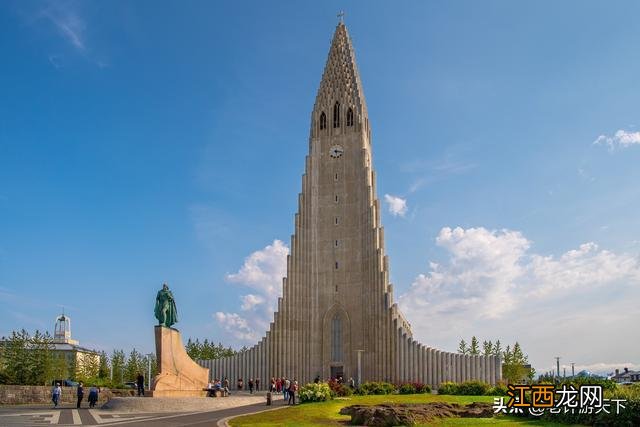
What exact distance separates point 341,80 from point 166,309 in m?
38.8

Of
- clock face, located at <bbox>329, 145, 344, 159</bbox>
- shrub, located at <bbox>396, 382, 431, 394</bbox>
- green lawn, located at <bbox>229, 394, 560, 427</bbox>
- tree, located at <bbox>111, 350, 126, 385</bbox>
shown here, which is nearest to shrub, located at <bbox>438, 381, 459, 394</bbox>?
shrub, located at <bbox>396, 382, 431, 394</bbox>

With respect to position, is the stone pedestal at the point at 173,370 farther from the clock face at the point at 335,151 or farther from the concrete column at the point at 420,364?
the clock face at the point at 335,151

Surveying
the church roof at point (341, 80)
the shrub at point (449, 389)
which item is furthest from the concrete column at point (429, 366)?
the church roof at point (341, 80)

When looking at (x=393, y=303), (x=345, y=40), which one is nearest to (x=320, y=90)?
(x=345, y=40)

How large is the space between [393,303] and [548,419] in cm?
3666

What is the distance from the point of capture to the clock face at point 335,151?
213ft

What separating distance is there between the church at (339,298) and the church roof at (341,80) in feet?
7.59

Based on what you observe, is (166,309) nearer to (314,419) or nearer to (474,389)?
(314,419)

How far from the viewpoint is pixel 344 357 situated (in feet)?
196

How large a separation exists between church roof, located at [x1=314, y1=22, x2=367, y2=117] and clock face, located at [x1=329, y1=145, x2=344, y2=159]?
14.5 feet

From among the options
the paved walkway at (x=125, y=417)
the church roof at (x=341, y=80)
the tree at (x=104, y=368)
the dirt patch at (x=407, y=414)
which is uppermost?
the church roof at (x=341, y=80)

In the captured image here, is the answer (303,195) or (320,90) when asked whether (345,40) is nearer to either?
(320,90)

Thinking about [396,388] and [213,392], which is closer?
[213,392]

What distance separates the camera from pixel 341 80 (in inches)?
2689
